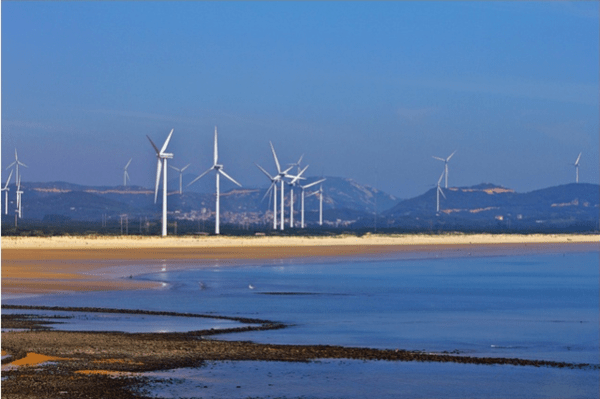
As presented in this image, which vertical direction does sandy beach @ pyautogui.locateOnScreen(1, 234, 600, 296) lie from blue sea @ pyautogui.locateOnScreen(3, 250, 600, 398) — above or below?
above

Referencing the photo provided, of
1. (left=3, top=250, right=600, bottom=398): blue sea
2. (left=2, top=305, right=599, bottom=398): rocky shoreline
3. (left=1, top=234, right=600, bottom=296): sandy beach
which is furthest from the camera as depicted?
(left=1, top=234, right=600, bottom=296): sandy beach

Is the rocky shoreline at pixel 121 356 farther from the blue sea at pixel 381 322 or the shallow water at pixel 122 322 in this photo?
the shallow water at pixel 122 322

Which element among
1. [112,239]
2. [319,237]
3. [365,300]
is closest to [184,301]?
[365,300]

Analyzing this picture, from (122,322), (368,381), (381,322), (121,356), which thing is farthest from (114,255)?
(368,381)

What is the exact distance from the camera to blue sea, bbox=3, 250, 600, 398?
1909 centimetres

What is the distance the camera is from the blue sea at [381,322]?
19094 mm

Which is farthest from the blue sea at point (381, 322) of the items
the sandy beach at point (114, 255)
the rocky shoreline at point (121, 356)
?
the sandy beach at point (114, 255)

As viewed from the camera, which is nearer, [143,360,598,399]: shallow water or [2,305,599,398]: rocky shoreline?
[2,305,599,398]: rocky shoreline

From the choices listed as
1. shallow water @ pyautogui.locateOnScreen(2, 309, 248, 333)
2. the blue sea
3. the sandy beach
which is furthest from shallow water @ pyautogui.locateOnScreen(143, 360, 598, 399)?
the sandy beach

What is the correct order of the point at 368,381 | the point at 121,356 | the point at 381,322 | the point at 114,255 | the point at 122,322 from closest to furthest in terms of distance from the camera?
1. the point at 368,381
2. the point at 121,356
3. the point at 122,322
4. the point at 381,322
5. the point at 114,255

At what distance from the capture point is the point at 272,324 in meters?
30.2

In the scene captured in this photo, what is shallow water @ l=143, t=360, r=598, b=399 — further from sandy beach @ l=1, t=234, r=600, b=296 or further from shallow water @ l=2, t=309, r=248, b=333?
sandy beach @ l=1, t=234, r=600, b=296

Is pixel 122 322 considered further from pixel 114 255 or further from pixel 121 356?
pixel 114 255

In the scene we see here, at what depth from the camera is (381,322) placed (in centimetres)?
3231
